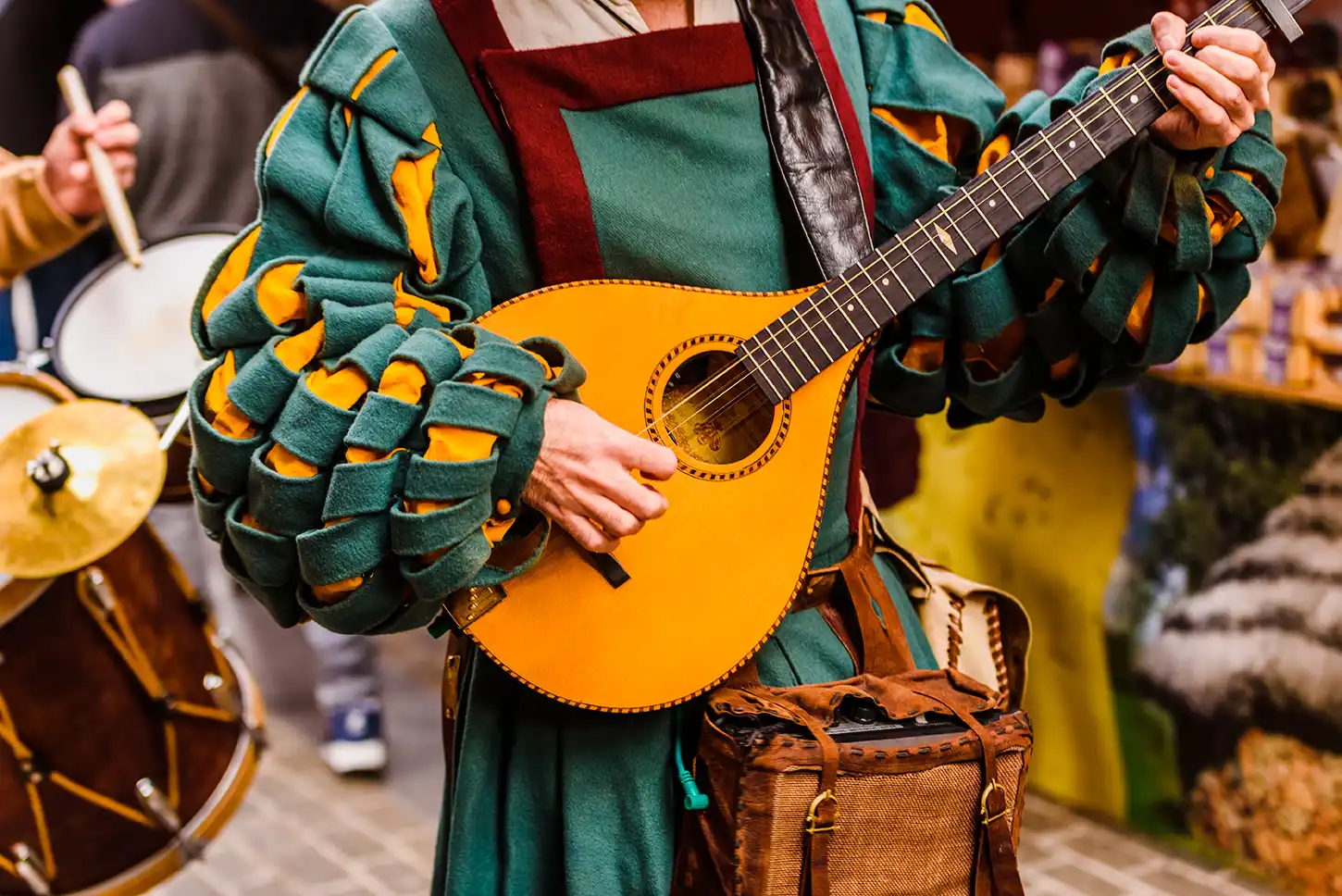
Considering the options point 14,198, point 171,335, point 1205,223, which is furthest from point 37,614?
point 1205,223

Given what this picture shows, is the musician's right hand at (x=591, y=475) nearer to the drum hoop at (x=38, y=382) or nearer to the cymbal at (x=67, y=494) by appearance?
the cymbal at (x=67, y=494)

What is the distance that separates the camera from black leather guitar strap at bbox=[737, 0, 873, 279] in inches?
58.1

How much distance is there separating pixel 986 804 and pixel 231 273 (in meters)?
0.88

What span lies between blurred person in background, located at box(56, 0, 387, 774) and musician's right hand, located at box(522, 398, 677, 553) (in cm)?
245

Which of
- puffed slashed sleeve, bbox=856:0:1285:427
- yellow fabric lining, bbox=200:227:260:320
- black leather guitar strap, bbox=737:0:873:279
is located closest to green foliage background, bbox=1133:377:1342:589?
puffed slashed sleeve, bbox=856:0:1285:427

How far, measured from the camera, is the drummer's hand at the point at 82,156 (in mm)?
2527

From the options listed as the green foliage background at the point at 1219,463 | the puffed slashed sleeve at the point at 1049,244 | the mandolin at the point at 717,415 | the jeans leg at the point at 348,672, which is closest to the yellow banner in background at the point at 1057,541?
the green foliage background at the point at 1219,463

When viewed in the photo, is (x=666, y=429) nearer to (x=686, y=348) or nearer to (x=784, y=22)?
(x=686, y=348)

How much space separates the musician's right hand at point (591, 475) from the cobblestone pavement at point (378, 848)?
7.05 feet

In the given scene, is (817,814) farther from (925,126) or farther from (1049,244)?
(925,126)

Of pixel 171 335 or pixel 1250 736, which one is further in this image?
pixel 1250 736

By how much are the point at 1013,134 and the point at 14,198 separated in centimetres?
193

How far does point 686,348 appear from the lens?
4.72 ft

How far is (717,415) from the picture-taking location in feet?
4.88
